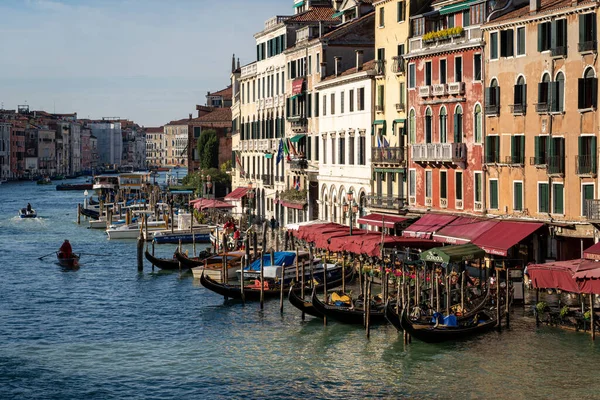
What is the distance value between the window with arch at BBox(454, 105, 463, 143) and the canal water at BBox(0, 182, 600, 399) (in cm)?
867

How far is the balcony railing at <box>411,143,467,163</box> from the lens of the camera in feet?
126

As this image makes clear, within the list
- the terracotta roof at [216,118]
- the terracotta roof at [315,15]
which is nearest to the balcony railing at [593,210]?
the terracotta roof at [315,15]

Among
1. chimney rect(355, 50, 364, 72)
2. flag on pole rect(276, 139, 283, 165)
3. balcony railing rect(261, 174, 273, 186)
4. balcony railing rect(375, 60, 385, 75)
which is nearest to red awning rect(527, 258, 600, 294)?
balcony railing rect(375, 60, 385, 75)

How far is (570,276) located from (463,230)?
28.5ft

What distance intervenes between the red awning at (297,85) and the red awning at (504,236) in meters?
20.5

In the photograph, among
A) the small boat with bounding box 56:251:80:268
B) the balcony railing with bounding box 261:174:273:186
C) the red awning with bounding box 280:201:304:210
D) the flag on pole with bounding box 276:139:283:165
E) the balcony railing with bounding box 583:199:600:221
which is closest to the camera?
the balcony railing with bounding box 583:199:600:221

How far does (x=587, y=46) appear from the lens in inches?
1264

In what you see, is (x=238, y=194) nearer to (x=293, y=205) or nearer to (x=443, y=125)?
(x=293, y=205)

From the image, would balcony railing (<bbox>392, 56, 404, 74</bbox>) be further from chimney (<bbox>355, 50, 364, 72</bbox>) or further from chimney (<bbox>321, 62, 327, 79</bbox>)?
chimney (<bbox>321, 62, 327, 79</bbox>)

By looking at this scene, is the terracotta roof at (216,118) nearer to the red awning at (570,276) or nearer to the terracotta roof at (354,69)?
the terracotta roof at (354,69)

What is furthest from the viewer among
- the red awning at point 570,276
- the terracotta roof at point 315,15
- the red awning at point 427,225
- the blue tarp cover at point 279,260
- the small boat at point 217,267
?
the terracotta roof at point 315,15

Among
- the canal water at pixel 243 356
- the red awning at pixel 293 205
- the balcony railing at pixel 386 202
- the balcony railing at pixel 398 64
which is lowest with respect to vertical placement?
the canal water at pixel 243 356

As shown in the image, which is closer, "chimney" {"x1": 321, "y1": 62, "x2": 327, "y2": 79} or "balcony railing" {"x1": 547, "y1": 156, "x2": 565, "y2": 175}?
"balcony railing" {"x1": 547, "y1": 156, "x2": 565, "y2": 175}

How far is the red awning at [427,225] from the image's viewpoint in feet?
126
